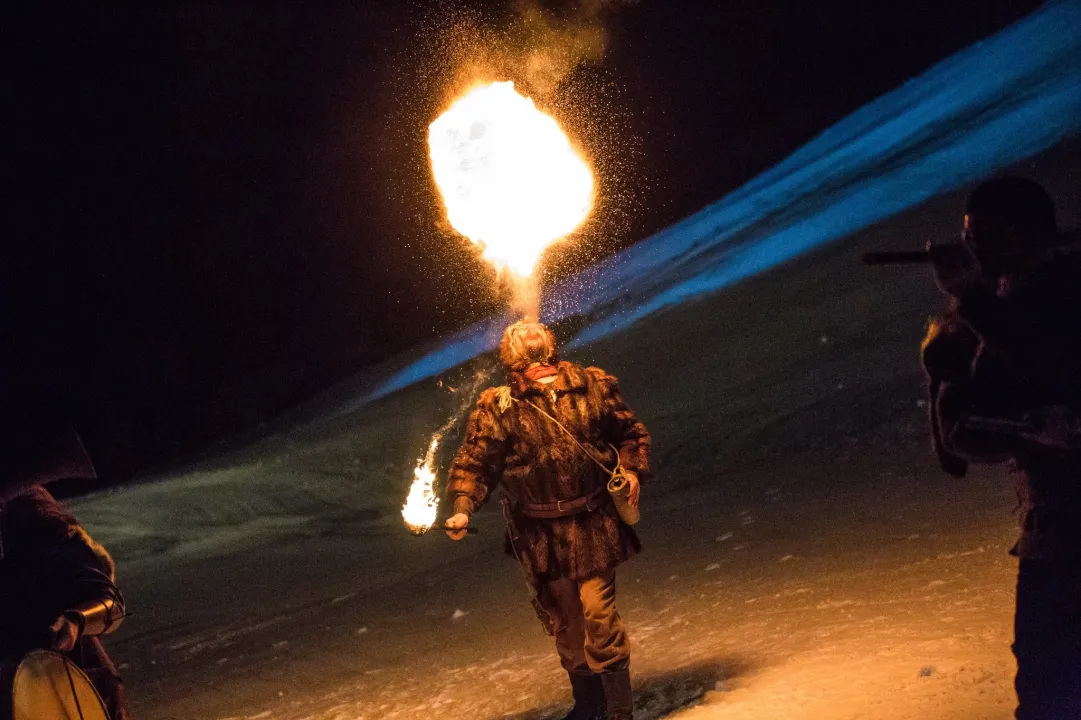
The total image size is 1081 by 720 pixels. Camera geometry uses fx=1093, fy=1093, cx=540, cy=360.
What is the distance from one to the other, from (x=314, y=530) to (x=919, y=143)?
11.9m

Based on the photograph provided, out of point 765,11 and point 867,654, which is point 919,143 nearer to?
point 765,11

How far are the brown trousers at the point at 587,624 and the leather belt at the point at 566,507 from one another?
0.29 meters

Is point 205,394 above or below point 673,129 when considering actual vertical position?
below

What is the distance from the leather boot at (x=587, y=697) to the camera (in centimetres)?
517

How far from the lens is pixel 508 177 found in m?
6.68

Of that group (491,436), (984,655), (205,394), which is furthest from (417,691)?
(205,394)

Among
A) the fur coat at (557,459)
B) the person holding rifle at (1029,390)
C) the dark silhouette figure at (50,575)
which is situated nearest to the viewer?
the person holding rifle at (1029,390)

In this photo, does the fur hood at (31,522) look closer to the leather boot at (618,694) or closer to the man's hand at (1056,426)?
the leather boot at (618,694)

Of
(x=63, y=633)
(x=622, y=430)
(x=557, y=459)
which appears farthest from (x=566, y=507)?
(x=63, y=633)

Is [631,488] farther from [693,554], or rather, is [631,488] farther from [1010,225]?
[693,554]

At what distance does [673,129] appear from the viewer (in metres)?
21.2

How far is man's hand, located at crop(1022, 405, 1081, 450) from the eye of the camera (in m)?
2.54

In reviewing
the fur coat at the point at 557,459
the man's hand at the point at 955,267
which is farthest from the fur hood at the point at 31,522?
the man's hand at the point at 955,267

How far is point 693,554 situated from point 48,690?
552 centimetres
